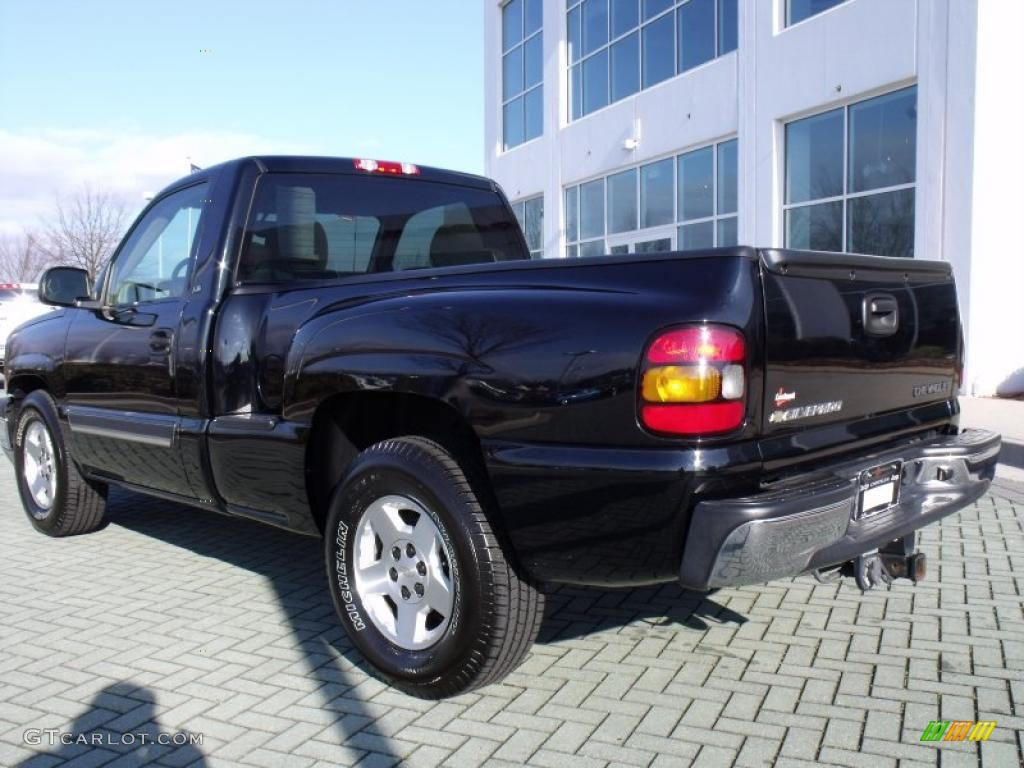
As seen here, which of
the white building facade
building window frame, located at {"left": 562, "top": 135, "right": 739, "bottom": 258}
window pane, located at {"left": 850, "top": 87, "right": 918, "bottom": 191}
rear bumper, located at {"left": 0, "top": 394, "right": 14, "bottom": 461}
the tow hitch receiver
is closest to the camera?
the tow hitch receiver

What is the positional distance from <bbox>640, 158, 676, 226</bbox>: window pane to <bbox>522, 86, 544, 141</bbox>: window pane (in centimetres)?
442

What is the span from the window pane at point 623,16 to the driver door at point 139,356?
14.0 meters

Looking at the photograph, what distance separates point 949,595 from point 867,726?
1550mm

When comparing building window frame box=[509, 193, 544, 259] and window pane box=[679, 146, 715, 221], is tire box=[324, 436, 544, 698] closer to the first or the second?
window pane box=[679, 146, 715, 221]

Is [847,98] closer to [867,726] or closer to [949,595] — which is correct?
[949,595]

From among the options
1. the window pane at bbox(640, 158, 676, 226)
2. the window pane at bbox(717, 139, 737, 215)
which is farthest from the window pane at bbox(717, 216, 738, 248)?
the window pane at bbox(640, 158, 676, 226)

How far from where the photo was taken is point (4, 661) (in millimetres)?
3568

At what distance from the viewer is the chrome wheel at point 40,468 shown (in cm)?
532

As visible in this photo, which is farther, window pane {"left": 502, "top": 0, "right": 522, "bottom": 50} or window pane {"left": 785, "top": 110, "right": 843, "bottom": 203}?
window pane {"left": 502, "top": 0, "right": 522, "bottom": 50}

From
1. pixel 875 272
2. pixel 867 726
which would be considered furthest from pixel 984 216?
pixel 867 726

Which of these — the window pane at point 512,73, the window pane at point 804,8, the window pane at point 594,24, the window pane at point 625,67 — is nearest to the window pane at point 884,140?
the window pane at point 804,8

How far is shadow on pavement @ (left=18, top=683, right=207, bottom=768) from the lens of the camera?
2.79m

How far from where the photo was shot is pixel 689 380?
101 inches

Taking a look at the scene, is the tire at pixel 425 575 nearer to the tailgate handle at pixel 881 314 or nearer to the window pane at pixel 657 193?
the tailgate handle at pixel 881 314
